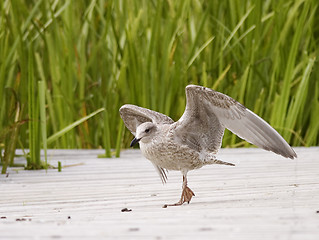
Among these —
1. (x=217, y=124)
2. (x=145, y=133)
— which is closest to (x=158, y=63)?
(x=217, y=124)

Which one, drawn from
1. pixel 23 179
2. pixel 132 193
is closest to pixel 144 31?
pixel 23 179

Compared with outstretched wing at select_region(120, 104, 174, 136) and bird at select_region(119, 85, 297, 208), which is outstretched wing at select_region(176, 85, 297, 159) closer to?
bird at select_region(119, 85, 297, 208)

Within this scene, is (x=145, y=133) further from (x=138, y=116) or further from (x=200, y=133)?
(x=138, y=116)

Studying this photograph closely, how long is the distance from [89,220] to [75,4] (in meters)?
3.34

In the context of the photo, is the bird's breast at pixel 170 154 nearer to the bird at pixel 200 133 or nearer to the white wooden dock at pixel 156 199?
the bird at pixel 200 133

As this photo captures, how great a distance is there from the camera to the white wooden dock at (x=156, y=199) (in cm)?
190

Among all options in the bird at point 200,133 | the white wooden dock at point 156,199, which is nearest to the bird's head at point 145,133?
the bird at point 200,133

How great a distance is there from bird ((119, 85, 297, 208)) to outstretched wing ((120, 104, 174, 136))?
11cm

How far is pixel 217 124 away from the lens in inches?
118

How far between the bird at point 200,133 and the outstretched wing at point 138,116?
111 millimetres

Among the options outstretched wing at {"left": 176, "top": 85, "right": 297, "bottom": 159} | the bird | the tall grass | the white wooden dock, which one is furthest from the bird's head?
the tall grass

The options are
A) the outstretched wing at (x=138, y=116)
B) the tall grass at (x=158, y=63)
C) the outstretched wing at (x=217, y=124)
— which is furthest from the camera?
the tall grass at (x=158, y=63)

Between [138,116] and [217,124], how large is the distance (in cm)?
51

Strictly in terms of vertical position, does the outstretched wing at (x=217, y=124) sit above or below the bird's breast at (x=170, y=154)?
above
